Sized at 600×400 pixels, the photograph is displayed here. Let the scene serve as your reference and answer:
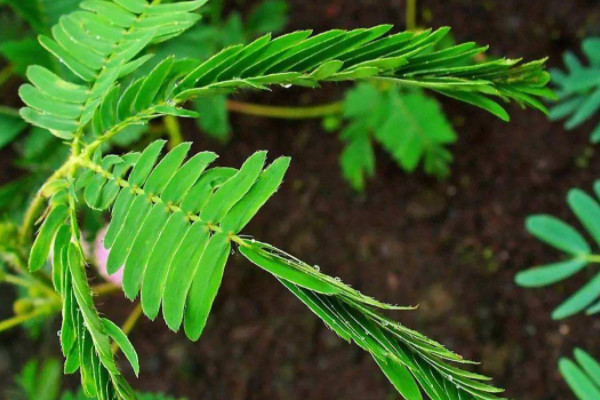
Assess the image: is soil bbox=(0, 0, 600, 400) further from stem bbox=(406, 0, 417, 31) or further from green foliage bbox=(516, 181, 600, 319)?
green foliage bbox=(516, 181, 600, 319)

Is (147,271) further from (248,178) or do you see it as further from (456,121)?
(456,121)

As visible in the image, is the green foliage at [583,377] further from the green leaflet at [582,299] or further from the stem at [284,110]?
the stem at [284,110]

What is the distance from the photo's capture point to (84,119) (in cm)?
93

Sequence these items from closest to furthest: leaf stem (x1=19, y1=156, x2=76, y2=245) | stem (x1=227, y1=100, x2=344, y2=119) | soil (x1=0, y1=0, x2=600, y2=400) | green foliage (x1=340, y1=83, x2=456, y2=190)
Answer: leaf stem (x1=19, y1=156, x2=76, y2=245) → green foliage (x1=340, y1=83, x2=456, y2=190) → soil (x1=0, y1=0, x2=600, y2=400) → stem (x1=227, y1=100, x2=344, y2=119)

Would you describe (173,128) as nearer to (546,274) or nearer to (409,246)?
(409,246)

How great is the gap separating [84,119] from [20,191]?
2.49ft

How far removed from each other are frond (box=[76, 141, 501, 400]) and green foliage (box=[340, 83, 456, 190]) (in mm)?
1039

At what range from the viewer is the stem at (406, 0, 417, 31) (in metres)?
2.00

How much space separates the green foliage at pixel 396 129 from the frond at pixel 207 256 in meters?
1.04

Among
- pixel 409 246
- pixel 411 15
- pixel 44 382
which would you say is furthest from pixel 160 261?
pixel 411 15

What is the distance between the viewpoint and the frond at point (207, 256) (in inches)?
26.5

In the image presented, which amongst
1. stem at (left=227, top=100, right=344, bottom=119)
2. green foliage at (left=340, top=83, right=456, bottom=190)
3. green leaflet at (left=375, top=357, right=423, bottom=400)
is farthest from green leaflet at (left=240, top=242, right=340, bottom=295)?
stem at (left=227, top=100, right=344, bottom=119)

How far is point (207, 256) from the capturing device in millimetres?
742

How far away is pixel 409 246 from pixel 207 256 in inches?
53.8
